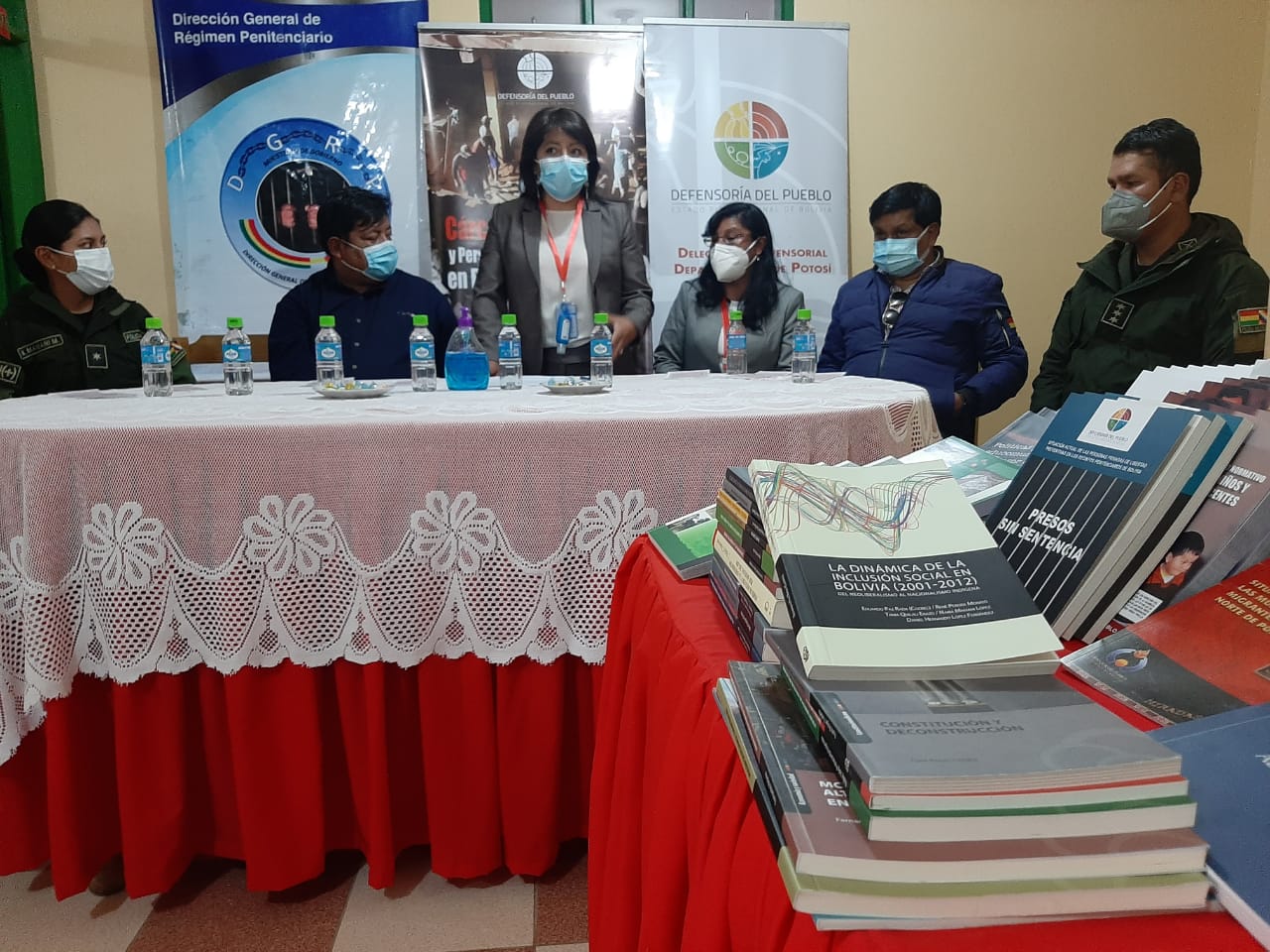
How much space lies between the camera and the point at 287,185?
11.4 ft

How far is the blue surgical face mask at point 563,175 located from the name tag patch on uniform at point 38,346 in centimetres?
185

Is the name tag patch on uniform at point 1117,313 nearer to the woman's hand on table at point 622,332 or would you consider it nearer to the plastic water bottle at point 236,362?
the woman's hand on table at point 622,332

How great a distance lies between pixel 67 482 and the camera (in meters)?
1.33

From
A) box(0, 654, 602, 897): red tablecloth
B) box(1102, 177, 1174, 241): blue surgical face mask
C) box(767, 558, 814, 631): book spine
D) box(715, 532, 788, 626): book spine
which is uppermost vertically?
box(1102, 177, 1174, 241): blue surgical face mask

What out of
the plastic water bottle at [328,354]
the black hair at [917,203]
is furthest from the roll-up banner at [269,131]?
the black hair at [917,203]

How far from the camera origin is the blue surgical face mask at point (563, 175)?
136 inches

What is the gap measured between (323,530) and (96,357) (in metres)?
1.79

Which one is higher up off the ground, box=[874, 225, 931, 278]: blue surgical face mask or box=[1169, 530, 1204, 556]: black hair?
box=[874, 225, 931, 278]: blue surgical face mask

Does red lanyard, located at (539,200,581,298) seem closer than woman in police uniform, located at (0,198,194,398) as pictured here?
No

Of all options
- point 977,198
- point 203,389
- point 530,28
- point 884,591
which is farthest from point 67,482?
point 977,198

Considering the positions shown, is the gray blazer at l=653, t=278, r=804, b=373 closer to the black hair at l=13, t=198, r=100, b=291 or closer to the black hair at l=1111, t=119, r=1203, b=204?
the black hair at l=1111, t=119, r=1203, b=204

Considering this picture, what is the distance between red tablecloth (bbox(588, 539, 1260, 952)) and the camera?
40 centimetres

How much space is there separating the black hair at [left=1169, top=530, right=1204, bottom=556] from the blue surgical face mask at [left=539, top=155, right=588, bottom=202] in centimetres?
313

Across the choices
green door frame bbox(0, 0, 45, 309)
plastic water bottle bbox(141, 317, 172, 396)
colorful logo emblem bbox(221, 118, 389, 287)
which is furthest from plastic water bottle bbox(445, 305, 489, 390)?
green door frame bbox(0, 0, 45, 309)
